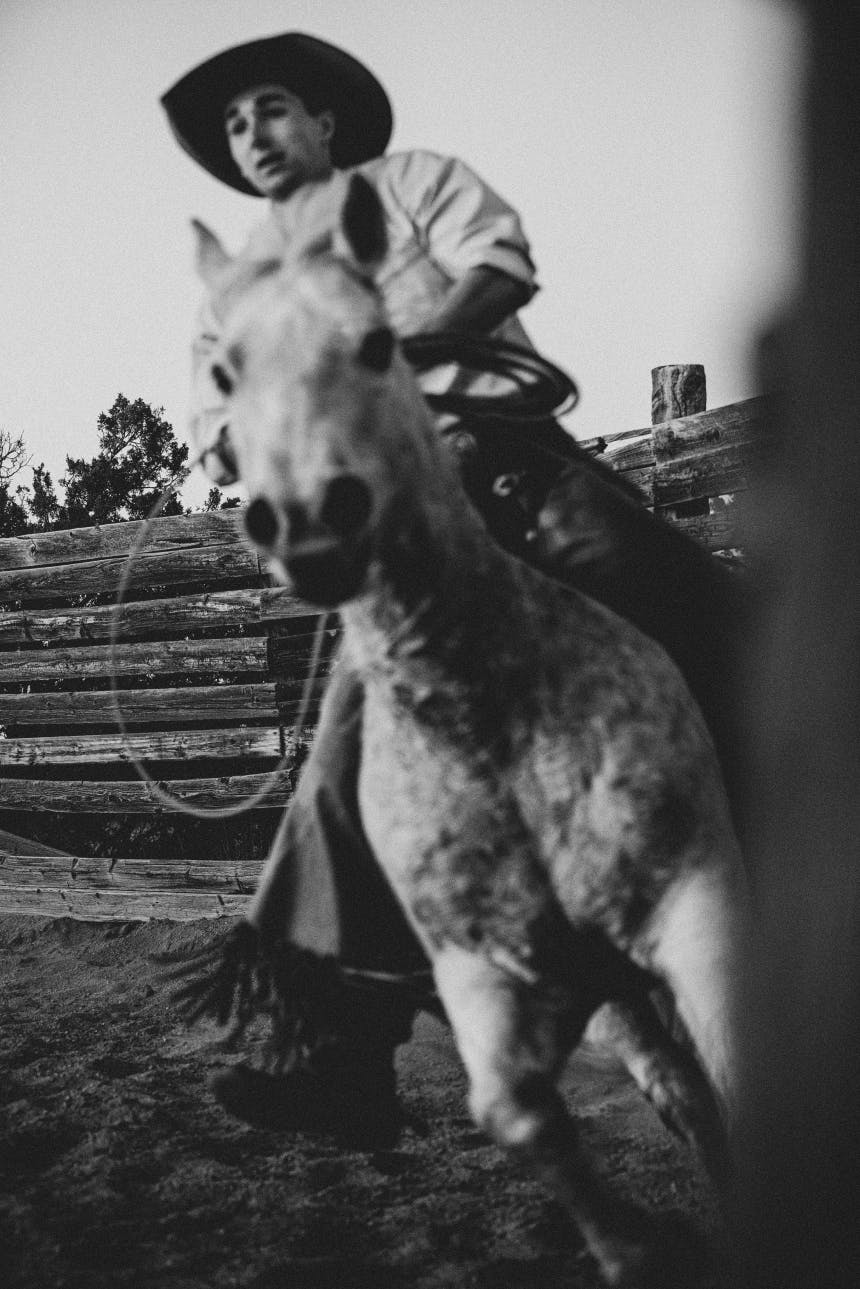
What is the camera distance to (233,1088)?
2.14m

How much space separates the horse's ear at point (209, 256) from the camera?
1.63m

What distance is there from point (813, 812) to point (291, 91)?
2.03m

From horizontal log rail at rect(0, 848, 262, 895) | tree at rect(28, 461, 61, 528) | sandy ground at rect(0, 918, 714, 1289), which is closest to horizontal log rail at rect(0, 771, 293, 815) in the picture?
horizontal log rail at rect(0, 848, 262, 895)

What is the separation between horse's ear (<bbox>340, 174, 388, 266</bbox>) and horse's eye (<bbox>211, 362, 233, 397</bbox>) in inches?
10.5

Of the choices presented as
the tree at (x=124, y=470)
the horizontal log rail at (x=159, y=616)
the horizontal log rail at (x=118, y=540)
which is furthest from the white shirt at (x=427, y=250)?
the tree at (x=124, y=470)

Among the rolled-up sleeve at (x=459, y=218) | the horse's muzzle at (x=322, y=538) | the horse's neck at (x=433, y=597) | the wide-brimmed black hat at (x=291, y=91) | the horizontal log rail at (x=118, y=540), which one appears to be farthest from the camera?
the horizontal log rail at (x=118, y=540)

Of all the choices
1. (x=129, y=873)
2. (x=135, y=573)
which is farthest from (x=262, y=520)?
(x=129, y=873)

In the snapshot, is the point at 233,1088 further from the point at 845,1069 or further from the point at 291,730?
the point at 291,730

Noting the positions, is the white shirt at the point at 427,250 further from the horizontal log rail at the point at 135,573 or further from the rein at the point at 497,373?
the horizontal log rail at the point at 135,573

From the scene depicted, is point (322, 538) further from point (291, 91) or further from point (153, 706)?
point (153, 706)

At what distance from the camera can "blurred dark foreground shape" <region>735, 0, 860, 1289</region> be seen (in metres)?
0.77

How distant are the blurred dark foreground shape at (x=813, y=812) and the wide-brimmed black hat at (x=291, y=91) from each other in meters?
1.87

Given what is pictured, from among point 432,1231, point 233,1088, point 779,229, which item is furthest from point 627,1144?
point 779,229

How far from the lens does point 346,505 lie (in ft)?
4.05
